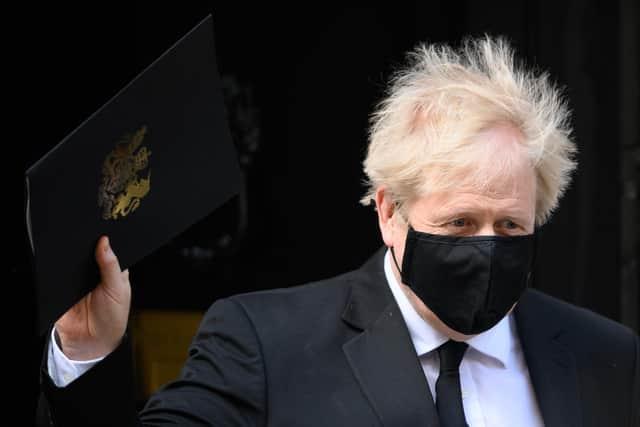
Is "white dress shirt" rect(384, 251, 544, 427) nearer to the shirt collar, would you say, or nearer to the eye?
the shirt collar

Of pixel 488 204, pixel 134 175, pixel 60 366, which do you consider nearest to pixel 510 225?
pixel 488 204

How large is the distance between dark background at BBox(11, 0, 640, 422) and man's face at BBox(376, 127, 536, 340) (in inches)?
70.5

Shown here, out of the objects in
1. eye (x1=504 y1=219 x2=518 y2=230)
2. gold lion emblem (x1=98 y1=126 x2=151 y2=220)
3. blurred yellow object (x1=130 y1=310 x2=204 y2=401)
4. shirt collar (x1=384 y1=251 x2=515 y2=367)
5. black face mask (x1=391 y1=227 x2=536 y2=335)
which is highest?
gold lion emblem (x1=98 y1=126 x2=151 y2=220)

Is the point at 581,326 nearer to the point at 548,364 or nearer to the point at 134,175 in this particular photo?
the point at 548,364

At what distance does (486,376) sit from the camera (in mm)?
2609

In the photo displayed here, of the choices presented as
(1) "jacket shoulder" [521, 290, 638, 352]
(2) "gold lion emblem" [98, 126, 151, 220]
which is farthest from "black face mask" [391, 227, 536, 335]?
(2) "gold lion emblem" [98, 126, 151, 220]

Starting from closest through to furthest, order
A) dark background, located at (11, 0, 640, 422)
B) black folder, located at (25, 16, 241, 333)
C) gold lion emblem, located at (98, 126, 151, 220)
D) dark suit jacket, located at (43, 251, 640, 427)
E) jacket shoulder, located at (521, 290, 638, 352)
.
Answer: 1. black folder, located at (25, 16, 241, 333)
2. gold lion emblem, located at (98, 126, 151, 220)
3. dark suit jacket, located at (43, 251, 640, 427)
4. jacket shoulder, located at (521, 290, 638, 352)
5. dark background, located at (11, 0, 640, 422)

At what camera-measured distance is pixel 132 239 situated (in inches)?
82.4

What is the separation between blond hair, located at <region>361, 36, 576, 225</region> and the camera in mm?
2508

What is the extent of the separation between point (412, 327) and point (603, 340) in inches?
19.1

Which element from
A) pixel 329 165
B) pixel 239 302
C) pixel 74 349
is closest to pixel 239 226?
pixel 329 165

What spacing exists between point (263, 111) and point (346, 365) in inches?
91.1

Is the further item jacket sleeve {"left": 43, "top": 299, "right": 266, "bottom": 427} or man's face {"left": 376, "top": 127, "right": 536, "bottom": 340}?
man's face {"left": 376, "top": 127, "right": 536, "bottom": 340}

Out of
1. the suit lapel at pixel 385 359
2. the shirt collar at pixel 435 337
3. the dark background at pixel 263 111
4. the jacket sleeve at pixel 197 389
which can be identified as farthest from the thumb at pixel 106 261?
the dark background at pixel 263 111
